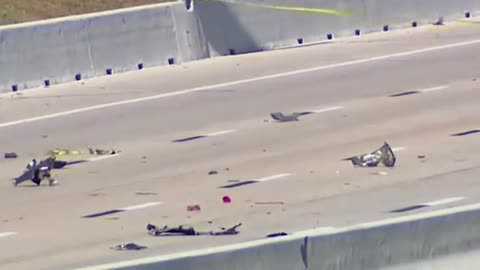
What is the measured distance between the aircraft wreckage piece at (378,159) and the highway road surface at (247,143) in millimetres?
181

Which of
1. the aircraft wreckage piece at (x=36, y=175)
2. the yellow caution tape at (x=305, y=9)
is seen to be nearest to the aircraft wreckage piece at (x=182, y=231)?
the aircraft wreckage piece at (x=36, y=175)

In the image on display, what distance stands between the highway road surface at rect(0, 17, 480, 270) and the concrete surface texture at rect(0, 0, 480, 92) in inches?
11.1

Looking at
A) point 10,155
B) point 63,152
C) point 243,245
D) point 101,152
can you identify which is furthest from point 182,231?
point 10,155

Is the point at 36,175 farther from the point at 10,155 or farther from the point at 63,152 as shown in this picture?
the point at 10,155

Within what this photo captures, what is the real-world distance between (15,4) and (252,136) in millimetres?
13820

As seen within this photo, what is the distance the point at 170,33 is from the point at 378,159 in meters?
10.1

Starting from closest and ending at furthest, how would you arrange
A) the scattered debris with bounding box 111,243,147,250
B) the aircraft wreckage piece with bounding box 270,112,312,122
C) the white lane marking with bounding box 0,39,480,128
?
1. the scattered debris with bounding box 111,243,147,250
2. the aircraft wreckage piece with bounding box 270,112,312,122
3. the white lane marking with bounding box 0,39,480,128

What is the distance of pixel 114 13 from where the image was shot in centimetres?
2867

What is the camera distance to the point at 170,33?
95.8ft

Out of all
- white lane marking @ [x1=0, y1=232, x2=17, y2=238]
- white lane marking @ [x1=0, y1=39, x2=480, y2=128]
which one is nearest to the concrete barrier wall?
white lane marking @ [x1=0, y1=39, x2=480, y2=128]

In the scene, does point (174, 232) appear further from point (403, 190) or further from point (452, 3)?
point (452, 3)

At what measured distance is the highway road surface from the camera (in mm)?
16719

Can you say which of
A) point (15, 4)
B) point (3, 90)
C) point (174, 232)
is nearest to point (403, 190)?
point (174, 232)

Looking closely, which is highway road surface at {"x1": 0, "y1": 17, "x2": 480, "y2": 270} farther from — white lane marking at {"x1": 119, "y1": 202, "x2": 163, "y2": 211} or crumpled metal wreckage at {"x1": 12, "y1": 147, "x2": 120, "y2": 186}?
crumpled metal wreckage at {"x1": 12, "y1": 147, "x2": 120, "y2": 186}
